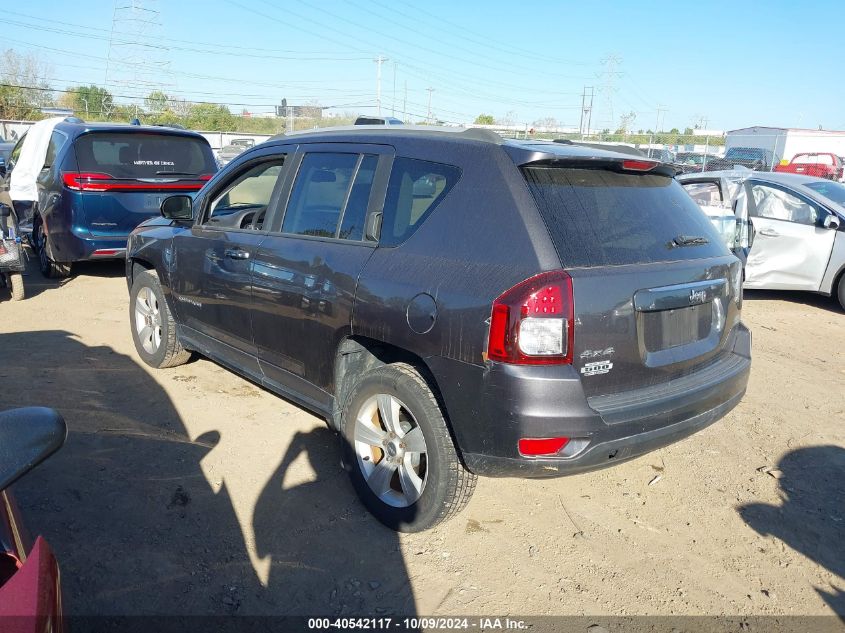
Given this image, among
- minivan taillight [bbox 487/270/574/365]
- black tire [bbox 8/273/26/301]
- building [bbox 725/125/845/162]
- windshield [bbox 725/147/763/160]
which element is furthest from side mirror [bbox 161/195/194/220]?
building [bbox 725/125/845/162]

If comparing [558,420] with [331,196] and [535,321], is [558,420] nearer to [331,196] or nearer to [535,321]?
[535,321]

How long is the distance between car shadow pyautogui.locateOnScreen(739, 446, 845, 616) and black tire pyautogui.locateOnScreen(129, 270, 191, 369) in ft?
13.4

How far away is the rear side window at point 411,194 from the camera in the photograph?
3115 mm

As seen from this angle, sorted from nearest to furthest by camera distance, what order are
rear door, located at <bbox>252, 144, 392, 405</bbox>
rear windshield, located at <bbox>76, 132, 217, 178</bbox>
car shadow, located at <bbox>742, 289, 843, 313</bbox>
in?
rear door, located at <bbox>252, 144, 392, 405</bbox>, rear windshield, located at <bbox>76, 132, 217, 178</bbox>, car shadow, located at <bbox>742, 289, 843, 313</bbox>

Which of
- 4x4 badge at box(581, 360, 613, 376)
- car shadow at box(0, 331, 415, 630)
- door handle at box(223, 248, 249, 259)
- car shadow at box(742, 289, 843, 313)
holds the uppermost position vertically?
door handle at box(223, 248, 249, 259)

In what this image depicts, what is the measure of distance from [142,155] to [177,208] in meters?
3.79

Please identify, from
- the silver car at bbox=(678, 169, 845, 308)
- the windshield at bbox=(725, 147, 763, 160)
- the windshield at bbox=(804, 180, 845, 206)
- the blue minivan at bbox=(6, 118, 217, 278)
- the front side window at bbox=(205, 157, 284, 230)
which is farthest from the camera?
the windshield at bbox=(725, 147, 763, 160)

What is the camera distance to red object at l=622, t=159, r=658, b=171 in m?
3.17

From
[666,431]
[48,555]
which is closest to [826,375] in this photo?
[666,431]

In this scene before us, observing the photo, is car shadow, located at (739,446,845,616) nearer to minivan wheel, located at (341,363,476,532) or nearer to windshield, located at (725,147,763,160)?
minivan wheel, located at (341,363,476,532)

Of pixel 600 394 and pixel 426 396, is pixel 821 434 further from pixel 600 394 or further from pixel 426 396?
pixel 426 396

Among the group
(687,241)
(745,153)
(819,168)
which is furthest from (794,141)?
(687,241)

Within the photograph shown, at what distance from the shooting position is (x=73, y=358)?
18.3ft

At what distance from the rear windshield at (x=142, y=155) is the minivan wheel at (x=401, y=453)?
587 centimetres
